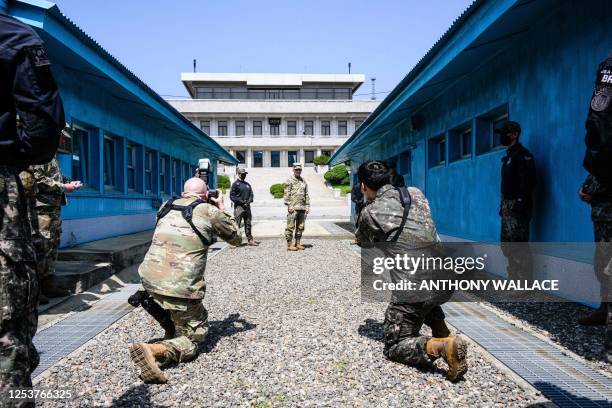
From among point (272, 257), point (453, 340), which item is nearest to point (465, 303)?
point (453, 340)

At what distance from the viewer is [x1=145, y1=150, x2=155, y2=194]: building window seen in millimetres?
14427

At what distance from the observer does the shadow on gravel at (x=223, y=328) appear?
4.13 meters

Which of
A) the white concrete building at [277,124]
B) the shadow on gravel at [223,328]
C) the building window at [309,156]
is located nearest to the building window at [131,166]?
the shadow on gravel at [223,328]

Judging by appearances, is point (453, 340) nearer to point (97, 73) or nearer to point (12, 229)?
point (12, 229)

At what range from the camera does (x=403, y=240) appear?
3.62 m

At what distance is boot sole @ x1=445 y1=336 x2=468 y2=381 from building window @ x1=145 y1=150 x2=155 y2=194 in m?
12.6

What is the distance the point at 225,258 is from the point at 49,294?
13.7 ft

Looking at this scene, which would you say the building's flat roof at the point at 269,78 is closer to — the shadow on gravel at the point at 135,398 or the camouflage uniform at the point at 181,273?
the camouflage uniform at the point at 181,273

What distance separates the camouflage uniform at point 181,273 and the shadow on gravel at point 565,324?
123 inches

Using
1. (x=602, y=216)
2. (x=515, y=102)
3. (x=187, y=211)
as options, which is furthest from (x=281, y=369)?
(x=515, y=102)

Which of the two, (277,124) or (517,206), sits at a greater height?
(277,124)

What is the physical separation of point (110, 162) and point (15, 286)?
1033 cm

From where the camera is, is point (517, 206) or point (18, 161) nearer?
point (18, 161)

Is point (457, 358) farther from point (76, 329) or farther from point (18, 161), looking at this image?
point (76, 329)
